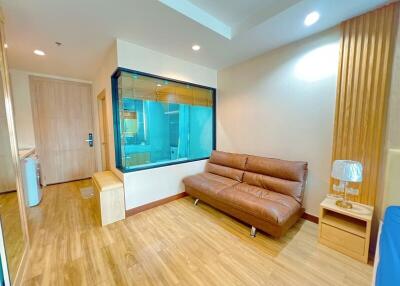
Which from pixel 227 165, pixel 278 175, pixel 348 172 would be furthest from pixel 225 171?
pixel 348 172

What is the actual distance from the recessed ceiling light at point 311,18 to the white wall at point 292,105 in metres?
0.32

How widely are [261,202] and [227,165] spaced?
1.13m

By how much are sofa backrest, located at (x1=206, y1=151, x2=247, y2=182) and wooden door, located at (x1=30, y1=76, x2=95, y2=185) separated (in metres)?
3.25

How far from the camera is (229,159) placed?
3072mm

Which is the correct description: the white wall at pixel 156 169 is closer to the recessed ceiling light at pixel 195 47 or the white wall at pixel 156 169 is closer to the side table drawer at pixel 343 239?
the recessed ceiling light at pixel 195 47

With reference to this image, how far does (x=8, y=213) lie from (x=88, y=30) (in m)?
2.12

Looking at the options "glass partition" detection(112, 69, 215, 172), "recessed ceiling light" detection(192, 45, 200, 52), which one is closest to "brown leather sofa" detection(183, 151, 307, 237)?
"glass partition" detection(112, 69, 215, 172)

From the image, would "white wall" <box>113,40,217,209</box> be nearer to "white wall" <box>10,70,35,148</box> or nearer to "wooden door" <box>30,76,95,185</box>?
"wooden door" <box>30,76,95,185</box>

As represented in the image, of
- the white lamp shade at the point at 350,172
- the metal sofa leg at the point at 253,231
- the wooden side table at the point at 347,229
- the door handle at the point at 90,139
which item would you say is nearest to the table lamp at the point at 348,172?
the white lamp shade at the point at 350,172

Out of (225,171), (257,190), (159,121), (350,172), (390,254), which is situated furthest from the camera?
(159,121)

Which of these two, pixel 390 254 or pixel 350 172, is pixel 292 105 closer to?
pixel 350 172

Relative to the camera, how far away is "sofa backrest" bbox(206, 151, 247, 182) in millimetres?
2854

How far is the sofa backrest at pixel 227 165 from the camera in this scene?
2.85 m

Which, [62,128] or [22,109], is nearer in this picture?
[22,109]
